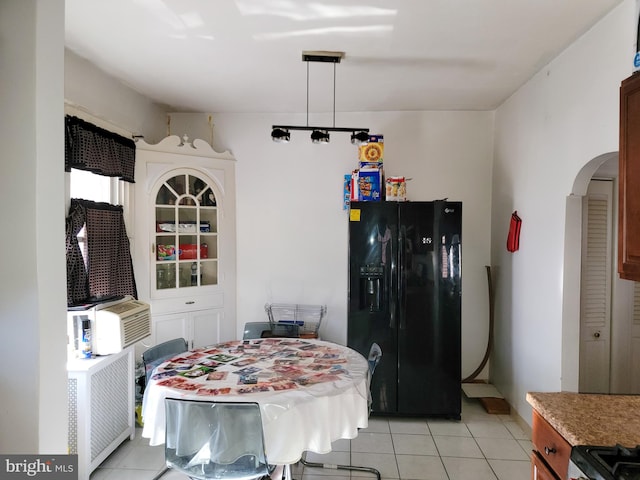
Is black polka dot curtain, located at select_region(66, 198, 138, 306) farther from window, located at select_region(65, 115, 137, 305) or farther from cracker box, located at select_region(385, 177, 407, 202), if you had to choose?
cracker box, located at select_region(385, 177, 407, 202)

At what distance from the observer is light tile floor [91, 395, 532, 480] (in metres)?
2.35

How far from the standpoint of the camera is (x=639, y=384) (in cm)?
267

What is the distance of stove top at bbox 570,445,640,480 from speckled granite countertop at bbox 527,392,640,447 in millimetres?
80

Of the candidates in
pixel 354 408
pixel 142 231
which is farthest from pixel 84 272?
pixel 354 408

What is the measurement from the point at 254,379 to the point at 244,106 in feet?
8.62

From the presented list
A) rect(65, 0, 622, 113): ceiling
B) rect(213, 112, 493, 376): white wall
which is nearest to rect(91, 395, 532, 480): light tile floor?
rect(213, 112, 493, 376): white wall

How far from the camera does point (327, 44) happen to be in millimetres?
2311

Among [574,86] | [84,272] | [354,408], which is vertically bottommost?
[354,408]

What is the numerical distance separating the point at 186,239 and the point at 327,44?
2.13m

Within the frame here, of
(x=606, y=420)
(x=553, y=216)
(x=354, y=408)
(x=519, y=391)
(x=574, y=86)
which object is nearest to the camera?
(x=606, y=420)

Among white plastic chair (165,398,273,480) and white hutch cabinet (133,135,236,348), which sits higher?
white hutch cabinet (133,135,236,348)

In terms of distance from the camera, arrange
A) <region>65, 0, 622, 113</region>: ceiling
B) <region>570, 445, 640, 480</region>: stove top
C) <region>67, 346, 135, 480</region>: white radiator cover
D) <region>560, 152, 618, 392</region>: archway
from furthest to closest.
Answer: <region>560, 152, 618, 392</region>: archway → <region>67, 346, 135, 480</region>: white radiator cover → <region>65, 0, 622, 113</region>: ceiling → <region>570, 445, 640, 480</region>: stove top

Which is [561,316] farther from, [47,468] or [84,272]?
[84,272]

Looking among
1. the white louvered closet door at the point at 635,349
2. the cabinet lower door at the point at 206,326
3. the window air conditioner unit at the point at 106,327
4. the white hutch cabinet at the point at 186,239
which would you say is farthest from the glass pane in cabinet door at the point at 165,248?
the white louvered closet door at the point at 635,349
